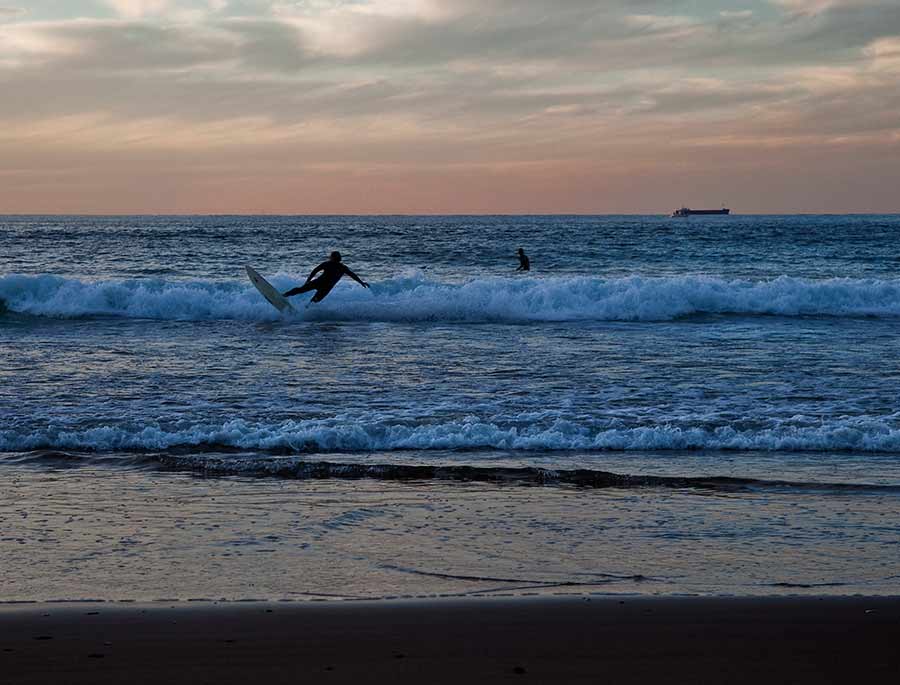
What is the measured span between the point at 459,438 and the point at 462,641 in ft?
16.5

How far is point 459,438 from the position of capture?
9383mm

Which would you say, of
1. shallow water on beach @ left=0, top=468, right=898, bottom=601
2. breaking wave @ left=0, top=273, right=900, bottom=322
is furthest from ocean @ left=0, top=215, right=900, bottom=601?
breaking wave @ left=0, top=273, right=900, bottom=322

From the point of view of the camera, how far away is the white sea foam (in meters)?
9.16

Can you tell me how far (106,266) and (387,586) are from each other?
33.6 m

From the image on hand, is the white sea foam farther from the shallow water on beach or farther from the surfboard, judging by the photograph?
the surfboard

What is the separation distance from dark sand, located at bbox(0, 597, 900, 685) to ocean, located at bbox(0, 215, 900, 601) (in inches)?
11.7

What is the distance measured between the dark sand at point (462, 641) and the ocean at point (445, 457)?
0.30m

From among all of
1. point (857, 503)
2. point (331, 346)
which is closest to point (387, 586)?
point (857, 503)

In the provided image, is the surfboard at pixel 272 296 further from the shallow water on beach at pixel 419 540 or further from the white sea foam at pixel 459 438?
the shallow water on beach at pixel 419 540

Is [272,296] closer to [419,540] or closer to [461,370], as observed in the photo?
[461,370]

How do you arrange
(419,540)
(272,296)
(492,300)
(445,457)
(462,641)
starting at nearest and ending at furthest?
(462,641) → (419,540) → (445,457) → (272,296) → (492,300)

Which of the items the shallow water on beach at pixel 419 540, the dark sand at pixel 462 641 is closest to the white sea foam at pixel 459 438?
the shallow water on beach at pixel 419 540

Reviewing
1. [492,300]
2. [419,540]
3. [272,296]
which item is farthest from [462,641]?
[492,300]

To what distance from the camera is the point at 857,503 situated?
23.2 feet
